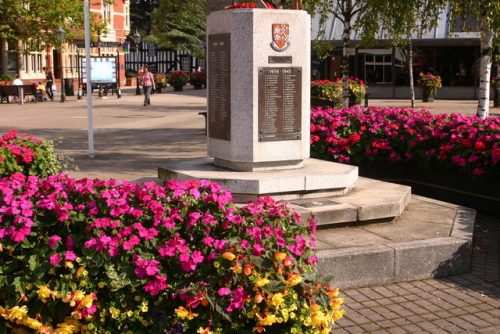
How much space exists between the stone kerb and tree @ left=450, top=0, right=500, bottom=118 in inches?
194

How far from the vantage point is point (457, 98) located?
40531 millimetres

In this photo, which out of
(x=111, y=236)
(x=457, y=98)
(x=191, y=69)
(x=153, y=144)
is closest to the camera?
(x=111, y=236)

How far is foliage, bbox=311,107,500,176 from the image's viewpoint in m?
10.4

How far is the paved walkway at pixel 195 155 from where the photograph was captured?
6.23 meters

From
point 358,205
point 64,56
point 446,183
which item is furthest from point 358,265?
point 64,56

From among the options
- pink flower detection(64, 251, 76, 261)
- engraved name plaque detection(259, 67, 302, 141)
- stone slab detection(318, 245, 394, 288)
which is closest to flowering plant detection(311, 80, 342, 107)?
engraved name plaque detection(259, 67, 302, 141)

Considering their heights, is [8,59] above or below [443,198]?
above

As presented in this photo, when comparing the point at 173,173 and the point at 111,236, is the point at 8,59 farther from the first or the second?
the point at 111,236

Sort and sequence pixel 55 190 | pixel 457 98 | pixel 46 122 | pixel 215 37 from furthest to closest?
pixel 457 98 < pixel 46 122 < pixel 215 37 < pixel 55 190

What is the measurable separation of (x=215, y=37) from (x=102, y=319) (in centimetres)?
544

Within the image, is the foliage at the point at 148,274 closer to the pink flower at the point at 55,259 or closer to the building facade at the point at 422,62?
the pink flower at the point at 55,259

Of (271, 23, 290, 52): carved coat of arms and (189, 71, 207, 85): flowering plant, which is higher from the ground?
(271, 23, 290, 52): carved coat of arms

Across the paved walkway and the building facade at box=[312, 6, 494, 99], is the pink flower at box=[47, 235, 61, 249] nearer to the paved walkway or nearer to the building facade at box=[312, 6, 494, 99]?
the paved walkway

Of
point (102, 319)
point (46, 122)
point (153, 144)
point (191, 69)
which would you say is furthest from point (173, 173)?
point (191, 69)
